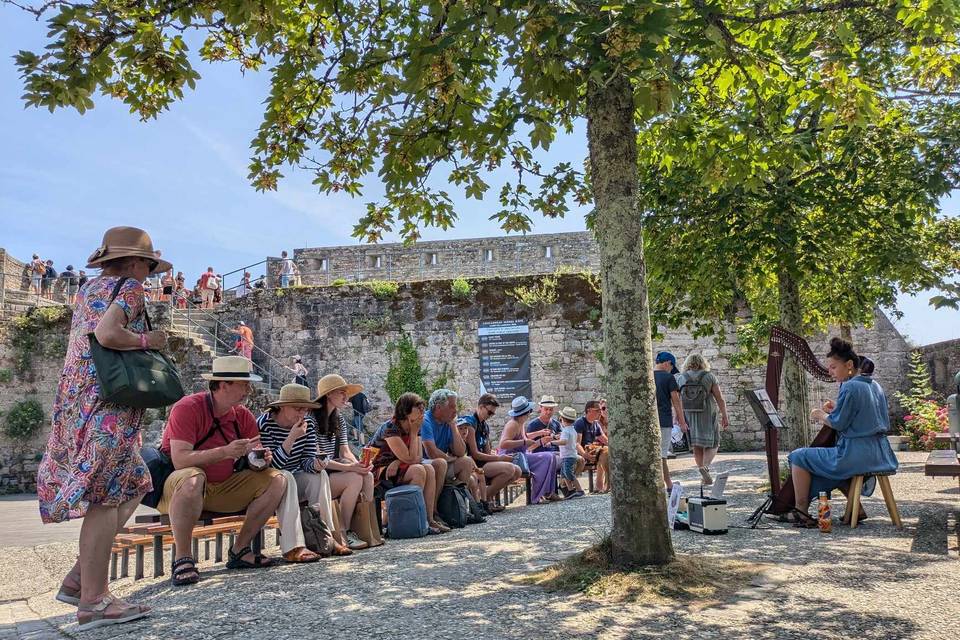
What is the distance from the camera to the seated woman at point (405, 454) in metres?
6.46

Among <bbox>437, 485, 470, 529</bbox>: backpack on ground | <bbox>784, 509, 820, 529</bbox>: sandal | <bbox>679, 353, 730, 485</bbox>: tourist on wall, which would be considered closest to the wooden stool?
<bbox>784, 509, 820, 529</bbox>: sandal

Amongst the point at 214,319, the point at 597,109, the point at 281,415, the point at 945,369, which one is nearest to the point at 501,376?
the point at 214,319

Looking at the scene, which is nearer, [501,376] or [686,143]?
[686,143]

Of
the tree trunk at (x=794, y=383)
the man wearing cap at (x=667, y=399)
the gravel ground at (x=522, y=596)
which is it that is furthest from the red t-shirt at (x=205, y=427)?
the tree trunk at (x=794, y=383)

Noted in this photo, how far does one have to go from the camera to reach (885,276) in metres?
8.54

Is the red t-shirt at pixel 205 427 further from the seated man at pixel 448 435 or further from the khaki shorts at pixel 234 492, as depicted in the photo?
the seated man at pixel 448 435

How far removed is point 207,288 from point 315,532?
15.8 meters

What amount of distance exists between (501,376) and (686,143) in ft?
35.8

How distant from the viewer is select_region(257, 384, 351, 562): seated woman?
5461mm

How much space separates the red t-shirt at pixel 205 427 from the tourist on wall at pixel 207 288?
15.4 meters

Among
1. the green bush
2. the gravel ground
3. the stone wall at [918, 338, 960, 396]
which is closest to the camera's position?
the gravel ground

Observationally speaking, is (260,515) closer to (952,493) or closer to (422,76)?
(422,76)

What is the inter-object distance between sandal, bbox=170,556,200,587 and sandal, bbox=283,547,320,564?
706mm

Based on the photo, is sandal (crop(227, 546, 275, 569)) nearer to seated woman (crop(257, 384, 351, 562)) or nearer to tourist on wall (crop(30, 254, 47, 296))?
seated woman (crop(257, 384, 351, 562))
